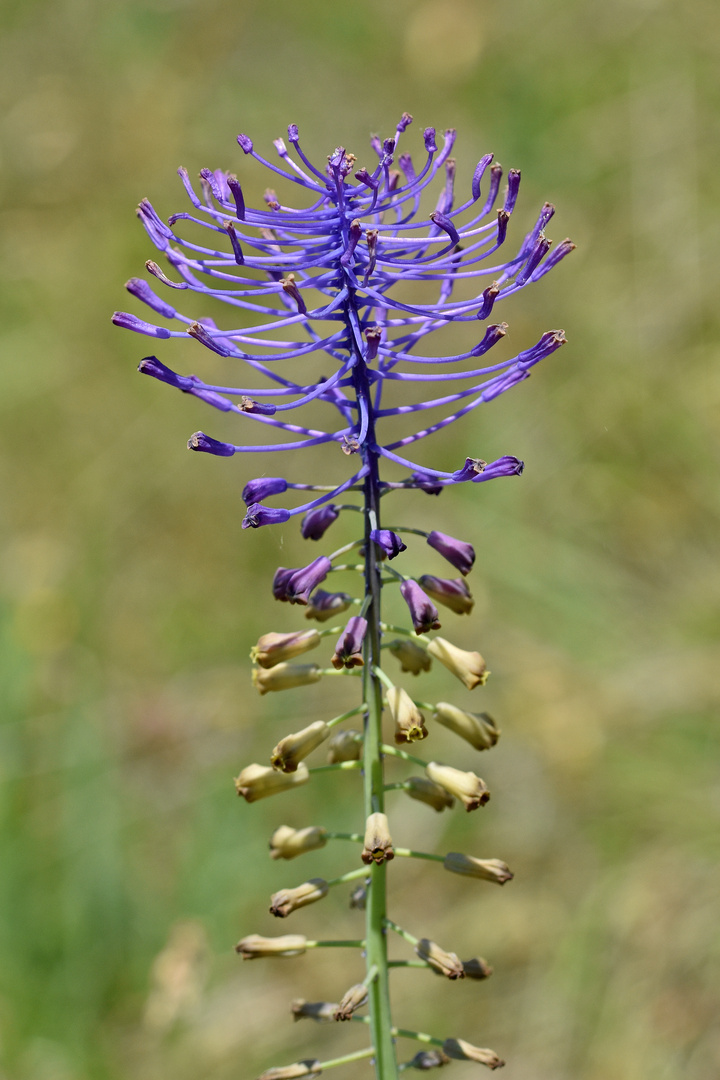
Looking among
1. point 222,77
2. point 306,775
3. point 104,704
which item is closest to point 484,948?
point 104,704

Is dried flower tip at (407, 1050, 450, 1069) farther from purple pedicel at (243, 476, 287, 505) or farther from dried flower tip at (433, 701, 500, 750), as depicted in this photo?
purple pedicel at (243, 476, 287, 505)

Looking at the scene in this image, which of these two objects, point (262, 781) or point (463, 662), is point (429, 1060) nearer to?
point (262, 781)

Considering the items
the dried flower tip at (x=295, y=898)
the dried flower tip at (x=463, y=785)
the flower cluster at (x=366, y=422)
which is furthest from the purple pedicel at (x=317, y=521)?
the dried flower tip at (x=295, y=898)

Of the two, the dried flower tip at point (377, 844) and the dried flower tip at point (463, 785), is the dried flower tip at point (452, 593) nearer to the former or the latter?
the dried flower tip at point (463, 785)

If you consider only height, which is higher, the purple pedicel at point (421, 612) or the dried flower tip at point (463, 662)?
the purple pedicel at point (421, 612)

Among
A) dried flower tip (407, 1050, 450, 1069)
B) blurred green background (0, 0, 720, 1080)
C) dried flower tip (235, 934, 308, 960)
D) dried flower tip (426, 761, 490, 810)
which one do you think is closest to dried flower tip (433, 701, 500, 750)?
dried flower tip (426, 761, 490, 810)

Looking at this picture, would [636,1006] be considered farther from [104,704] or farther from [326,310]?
[326,310]
